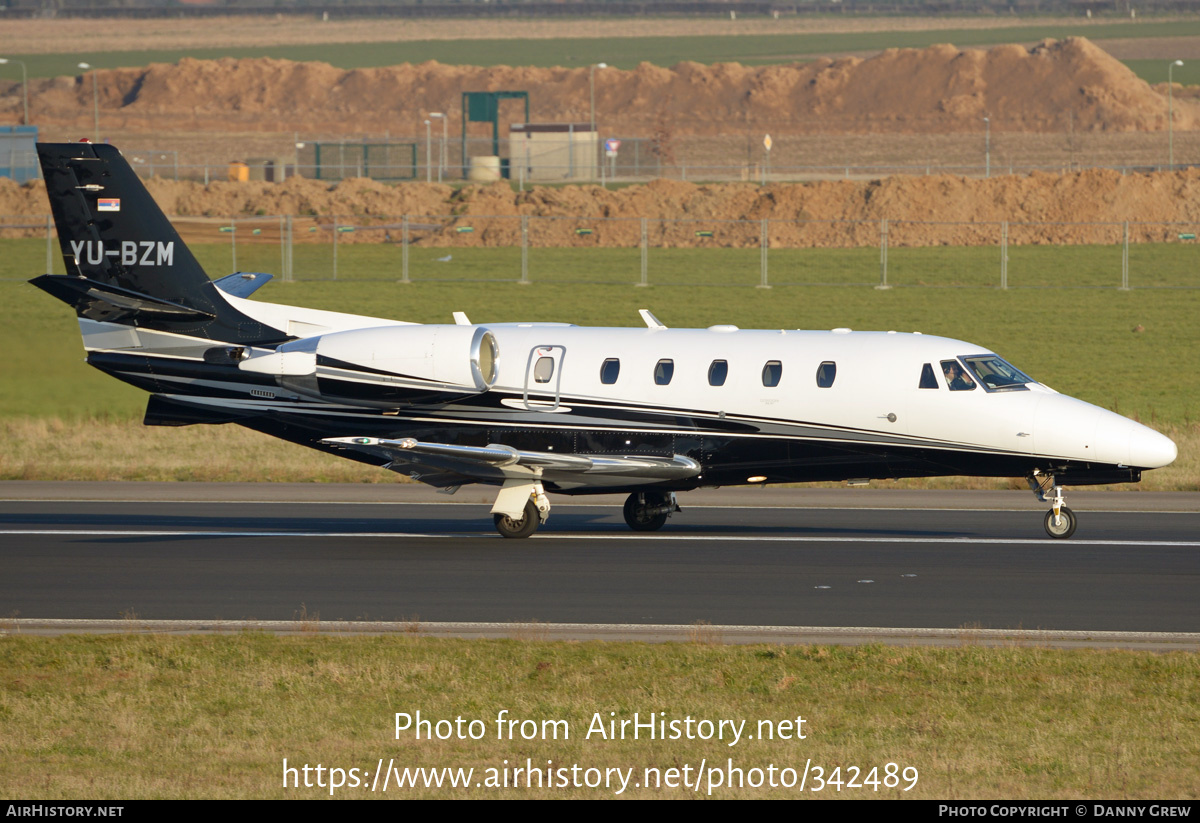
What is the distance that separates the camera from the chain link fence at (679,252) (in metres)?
64.4

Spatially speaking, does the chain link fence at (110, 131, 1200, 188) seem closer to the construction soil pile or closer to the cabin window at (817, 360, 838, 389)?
the construction soil pile

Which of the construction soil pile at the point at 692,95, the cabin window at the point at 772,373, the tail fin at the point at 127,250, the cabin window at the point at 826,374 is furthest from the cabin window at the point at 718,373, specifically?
the construction soil pile at the point at 692,95

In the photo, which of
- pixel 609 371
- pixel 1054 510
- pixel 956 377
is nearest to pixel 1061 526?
pixel 1054 510

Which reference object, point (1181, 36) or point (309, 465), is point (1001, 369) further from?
point (1181, 36)

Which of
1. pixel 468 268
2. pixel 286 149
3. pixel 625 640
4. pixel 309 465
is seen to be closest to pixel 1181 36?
pixel 286 149

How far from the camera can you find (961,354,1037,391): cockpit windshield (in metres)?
22.8

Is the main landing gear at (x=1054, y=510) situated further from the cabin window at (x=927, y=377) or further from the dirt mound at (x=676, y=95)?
the dirt mound at (x=676, y=95)

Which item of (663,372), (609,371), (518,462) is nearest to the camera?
(518,462)

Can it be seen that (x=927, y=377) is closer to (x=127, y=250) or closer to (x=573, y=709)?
(x=573, y=709)

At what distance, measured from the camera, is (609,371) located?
951 inches

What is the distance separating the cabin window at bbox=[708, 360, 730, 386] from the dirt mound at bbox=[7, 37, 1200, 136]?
141m

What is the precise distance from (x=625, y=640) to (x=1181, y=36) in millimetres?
193899

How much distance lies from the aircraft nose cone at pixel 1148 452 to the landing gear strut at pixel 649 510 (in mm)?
7252

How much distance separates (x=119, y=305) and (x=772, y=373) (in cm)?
1064
